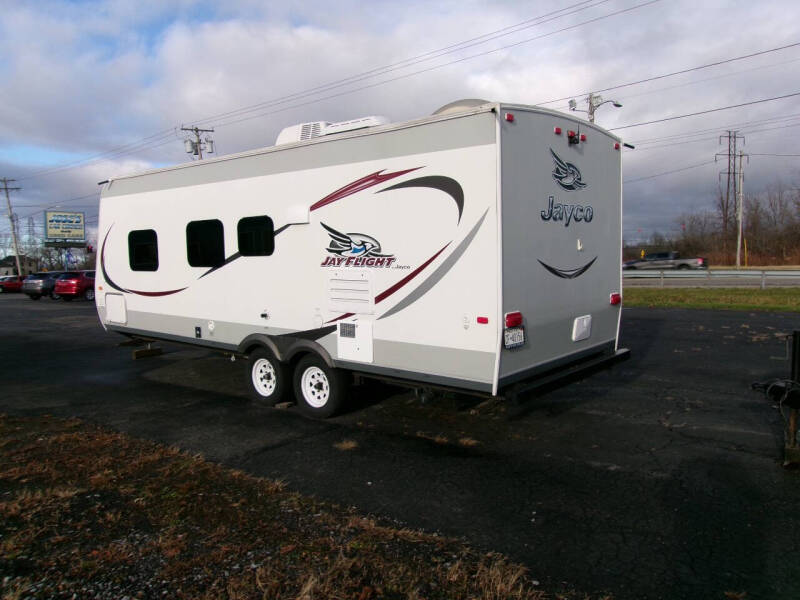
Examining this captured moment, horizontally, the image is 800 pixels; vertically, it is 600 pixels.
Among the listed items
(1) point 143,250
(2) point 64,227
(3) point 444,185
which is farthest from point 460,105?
(2) point 64,227

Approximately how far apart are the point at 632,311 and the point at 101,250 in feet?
43.4

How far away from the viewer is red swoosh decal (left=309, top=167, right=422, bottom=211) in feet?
18.1

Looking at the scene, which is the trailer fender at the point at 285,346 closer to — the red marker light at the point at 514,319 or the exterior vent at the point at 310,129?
the red marker light at the point at 514,319

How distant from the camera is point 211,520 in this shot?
3.94 meters

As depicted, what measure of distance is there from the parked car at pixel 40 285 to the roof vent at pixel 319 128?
93.7ft

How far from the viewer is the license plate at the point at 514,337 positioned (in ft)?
16.1

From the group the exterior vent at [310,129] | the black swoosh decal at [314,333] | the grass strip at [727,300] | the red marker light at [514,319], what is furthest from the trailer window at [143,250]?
the grass strip at [727,300]

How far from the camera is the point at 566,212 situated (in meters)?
5.70

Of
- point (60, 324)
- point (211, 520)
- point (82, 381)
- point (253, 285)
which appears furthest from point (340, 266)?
point (60, 324)

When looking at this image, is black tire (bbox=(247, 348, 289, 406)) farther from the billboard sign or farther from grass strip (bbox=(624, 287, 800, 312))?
the billboard sign

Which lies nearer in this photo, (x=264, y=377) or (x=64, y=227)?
(x=264, y=377)

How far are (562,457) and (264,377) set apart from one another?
3720mm

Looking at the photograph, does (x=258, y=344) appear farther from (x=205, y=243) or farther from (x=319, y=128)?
(x=319, y=128)

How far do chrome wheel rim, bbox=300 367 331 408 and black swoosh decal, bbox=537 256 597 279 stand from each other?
2671mm
